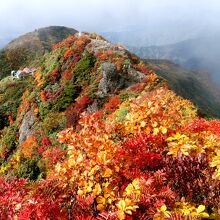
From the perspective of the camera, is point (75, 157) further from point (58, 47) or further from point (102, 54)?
point (58, 47)

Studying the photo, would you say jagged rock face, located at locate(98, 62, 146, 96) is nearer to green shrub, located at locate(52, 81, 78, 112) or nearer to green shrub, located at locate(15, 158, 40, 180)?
green shrub, located at locate(52, 81, 78, 112)

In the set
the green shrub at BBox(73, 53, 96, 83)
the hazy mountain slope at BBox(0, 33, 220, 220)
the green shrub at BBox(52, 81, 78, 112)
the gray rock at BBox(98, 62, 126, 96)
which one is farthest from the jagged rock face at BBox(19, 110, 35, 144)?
the hazy mountain slope at BBox(0, 33, 220, 220)

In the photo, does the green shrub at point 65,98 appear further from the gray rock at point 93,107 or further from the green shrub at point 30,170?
the green shrub at point 30,170

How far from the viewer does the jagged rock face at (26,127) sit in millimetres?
46659

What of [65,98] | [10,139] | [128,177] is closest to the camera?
[128,177]

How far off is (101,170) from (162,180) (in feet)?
4.67

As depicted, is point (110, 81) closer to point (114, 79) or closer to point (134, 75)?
point (114, 79)

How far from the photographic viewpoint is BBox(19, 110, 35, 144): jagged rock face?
46.7m

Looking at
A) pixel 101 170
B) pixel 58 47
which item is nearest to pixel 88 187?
pixel 101 170

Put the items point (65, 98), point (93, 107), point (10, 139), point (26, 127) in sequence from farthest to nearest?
point (10, 139), point (26, 127), point (65, 98), point (93, 107)

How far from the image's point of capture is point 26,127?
1884 inches

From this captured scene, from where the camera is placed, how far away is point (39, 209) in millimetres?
8141

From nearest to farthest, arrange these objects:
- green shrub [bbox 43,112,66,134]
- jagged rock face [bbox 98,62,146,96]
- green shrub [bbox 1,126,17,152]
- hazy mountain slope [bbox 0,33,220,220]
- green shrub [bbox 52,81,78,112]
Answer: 1. hazy mountain slope [bbox 0,33,220,220]
2. green shrub [bbox 43,112,66,134]
3. jagged rock face [bbox 98,62,146,96]
4. green shrub [bbox 52,81,78,112]
5. green shrub [bbox 1,126,17,152]

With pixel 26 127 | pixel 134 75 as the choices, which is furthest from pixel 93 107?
pixel 26 127
